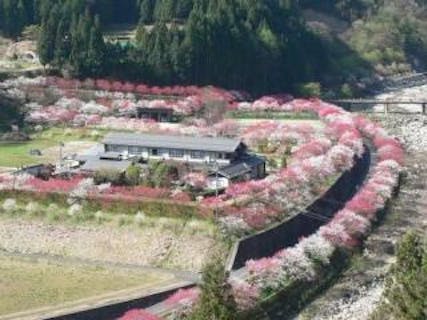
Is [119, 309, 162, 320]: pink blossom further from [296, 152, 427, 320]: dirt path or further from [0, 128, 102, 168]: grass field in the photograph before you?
[0, 128, 102, 168]: grass field

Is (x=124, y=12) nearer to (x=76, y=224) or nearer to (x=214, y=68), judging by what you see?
(x=214, y=68)

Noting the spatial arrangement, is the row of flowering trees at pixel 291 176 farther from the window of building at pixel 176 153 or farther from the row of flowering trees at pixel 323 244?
the window of building at pixel 176 153

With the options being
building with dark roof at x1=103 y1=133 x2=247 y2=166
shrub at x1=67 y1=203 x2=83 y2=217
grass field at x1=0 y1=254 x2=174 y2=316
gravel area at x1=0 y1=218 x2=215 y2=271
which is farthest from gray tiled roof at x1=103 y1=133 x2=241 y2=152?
grass field at x1=0 y1=254 x2=174 y2=316

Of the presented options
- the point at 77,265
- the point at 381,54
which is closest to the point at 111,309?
the point at 77,265

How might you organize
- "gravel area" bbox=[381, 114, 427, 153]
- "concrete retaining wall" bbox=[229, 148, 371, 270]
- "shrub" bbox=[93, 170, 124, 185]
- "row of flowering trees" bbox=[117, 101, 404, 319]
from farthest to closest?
"gravel area" bbox=[381, 114, 427, 153]
"shrub" bbox=[93, 170, 124, 185]
"concrete retaining wall" bbox=[229, 148, 371, 270]
"row of flowering trees" bbox=[117, 101, 404, 319]

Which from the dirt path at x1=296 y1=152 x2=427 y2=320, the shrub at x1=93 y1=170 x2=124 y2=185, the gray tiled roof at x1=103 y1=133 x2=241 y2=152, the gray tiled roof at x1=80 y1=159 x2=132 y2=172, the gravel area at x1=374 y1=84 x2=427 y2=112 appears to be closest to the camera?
the dirt path at x1=296 y1=152 x2=427 y2=320

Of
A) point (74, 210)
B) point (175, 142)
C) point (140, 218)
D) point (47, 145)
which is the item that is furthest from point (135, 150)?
point (140, 218)
